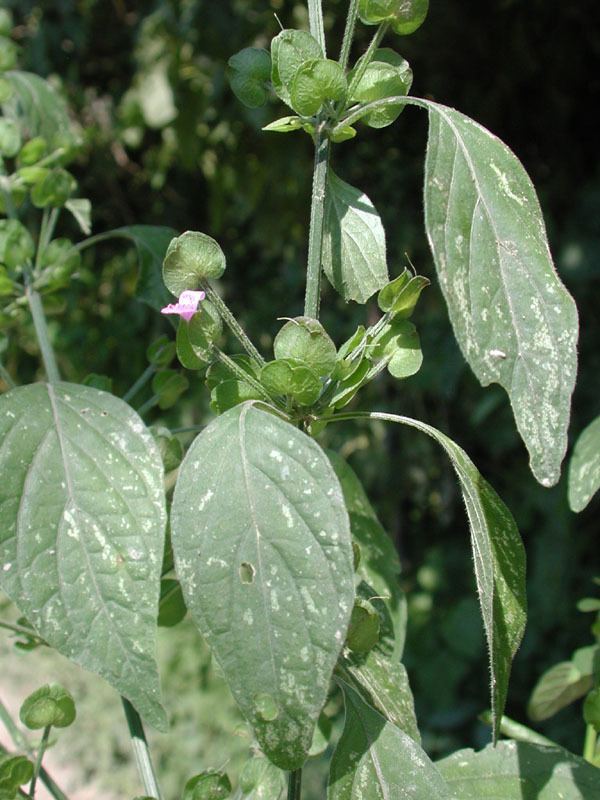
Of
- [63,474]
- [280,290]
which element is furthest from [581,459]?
[280,290]

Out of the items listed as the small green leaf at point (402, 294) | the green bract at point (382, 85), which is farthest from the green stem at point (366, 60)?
the small green leaf at point (402, 294)

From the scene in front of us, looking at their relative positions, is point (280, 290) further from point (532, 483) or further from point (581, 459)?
point (581, 459)

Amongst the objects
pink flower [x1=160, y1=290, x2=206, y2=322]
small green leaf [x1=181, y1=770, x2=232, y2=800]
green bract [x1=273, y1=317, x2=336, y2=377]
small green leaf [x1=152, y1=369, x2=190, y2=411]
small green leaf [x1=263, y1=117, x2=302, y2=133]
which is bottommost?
small green leaf [x1=181, y1=770, x2=232, y2=800]

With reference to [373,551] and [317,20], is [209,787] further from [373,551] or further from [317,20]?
[317,20]

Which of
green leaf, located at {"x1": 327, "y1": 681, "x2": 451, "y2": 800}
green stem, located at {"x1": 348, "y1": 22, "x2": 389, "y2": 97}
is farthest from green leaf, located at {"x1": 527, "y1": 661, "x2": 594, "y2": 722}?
green stem, located at {"x1": 348, "y1": 22, "x2": 389, "y2": 97}

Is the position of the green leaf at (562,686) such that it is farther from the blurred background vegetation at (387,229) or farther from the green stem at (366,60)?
the blurred background vegetation at (387,229)

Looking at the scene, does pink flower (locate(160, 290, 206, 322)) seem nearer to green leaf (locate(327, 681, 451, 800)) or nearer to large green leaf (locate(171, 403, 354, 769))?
large green leaf (locate(171, 403, 354, 769))
